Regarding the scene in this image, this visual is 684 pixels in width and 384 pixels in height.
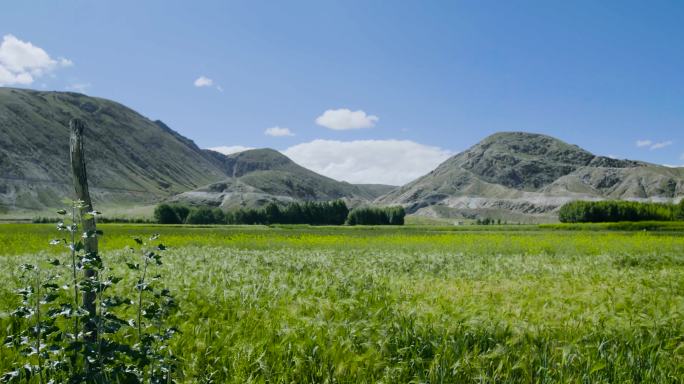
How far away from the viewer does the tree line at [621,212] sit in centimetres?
15038

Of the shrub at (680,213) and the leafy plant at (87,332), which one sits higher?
the shrub at (680,213)

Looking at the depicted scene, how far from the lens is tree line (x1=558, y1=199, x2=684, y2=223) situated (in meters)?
150

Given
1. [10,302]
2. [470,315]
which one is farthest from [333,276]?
[10,302]

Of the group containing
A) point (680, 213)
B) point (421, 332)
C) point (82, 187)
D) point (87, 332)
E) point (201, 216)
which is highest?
point (680, 213)

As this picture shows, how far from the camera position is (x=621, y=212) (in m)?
154

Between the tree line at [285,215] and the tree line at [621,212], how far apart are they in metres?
63.9

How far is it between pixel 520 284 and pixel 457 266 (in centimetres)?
591

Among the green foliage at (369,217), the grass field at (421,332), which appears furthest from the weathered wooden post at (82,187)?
Answer: the green foliage at (369,217)

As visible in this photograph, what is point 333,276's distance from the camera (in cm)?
1465

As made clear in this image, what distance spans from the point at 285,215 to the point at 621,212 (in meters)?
113

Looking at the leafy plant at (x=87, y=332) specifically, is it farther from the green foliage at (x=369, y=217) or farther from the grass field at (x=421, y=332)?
the green foliage at (x=369, y=217)

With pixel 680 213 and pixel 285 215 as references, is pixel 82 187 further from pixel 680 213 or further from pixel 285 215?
pixel 680 213

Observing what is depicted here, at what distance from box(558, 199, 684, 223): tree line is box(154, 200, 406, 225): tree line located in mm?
63859

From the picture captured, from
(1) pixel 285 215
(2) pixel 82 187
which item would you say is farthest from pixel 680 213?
(2) pixel 82 187
